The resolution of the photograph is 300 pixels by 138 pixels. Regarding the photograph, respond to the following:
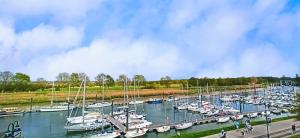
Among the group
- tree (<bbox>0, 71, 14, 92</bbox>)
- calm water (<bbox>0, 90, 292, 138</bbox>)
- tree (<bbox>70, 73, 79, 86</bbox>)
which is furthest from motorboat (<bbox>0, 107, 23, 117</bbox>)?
tree (<bbox>70, 73, 79, 86</bbox>)

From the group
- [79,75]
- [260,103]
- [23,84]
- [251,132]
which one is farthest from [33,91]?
[251,132]

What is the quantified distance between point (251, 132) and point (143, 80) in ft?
401

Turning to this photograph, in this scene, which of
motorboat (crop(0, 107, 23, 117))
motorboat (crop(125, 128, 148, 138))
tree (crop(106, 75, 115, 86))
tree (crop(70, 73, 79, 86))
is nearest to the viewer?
motorboat (crop(125, 128, 148, 138))

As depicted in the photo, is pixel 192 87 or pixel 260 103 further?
pixel 192 87

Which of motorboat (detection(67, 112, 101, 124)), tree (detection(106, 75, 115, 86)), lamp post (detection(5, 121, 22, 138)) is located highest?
tree (detection(106, 75, 115, 86))

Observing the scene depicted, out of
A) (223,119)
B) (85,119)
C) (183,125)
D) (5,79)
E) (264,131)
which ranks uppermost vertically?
(5,79)

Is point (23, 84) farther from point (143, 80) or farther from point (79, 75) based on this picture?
point (143, 80)

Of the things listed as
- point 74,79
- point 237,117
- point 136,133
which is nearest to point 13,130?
point 136,133

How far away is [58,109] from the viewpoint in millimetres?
79688

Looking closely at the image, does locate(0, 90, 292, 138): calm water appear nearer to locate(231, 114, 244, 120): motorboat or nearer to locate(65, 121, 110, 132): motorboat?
locate(65, 121, 110, 132): motorboat

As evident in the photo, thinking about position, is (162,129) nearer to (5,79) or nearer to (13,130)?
(13,130)

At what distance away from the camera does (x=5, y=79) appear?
389 feet

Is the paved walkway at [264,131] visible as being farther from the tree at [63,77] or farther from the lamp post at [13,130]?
the tree at [63,77]

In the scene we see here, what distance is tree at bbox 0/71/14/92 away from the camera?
358 feet
